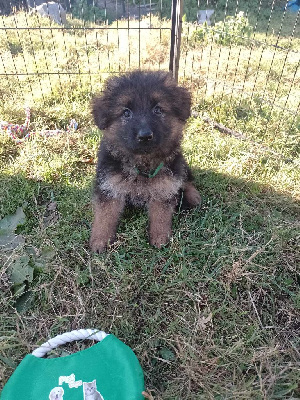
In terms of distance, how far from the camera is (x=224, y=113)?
4988 millimetres

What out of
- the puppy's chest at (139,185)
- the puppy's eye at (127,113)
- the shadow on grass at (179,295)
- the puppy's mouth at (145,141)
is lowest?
the shadow on grass at (179,295)

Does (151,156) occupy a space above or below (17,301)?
above

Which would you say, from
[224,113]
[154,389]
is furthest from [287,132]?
[154,389]

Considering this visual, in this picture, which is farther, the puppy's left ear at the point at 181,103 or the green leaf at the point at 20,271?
the puppy's left ear at the point at 181,103

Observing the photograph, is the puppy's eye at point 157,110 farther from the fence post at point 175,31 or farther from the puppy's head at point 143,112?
the fence post at point 175,31

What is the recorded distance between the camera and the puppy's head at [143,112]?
103 inches

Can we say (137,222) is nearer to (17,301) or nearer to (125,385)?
(17,301)

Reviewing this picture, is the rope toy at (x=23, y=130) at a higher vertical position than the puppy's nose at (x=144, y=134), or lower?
lower

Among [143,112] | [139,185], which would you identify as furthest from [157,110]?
[139,185]

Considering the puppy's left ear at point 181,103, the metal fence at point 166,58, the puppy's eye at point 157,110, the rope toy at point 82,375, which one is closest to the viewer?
the rope toy at point 82,375

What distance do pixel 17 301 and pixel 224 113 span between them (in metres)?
3.59

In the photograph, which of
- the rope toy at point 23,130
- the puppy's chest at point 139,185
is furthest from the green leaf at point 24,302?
the rope toy at point 23,130

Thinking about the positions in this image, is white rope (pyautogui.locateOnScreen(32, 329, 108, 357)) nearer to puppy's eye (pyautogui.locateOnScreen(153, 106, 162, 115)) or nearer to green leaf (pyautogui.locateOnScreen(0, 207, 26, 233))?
green leaf (pyautogui.locateOnScreen(0, 207, 26, 233))

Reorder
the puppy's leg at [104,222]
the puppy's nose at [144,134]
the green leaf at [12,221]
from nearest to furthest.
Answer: the puppy's nose at [144,134] < the puppy's leg at [104,222] < the green leaf at [12,221]
